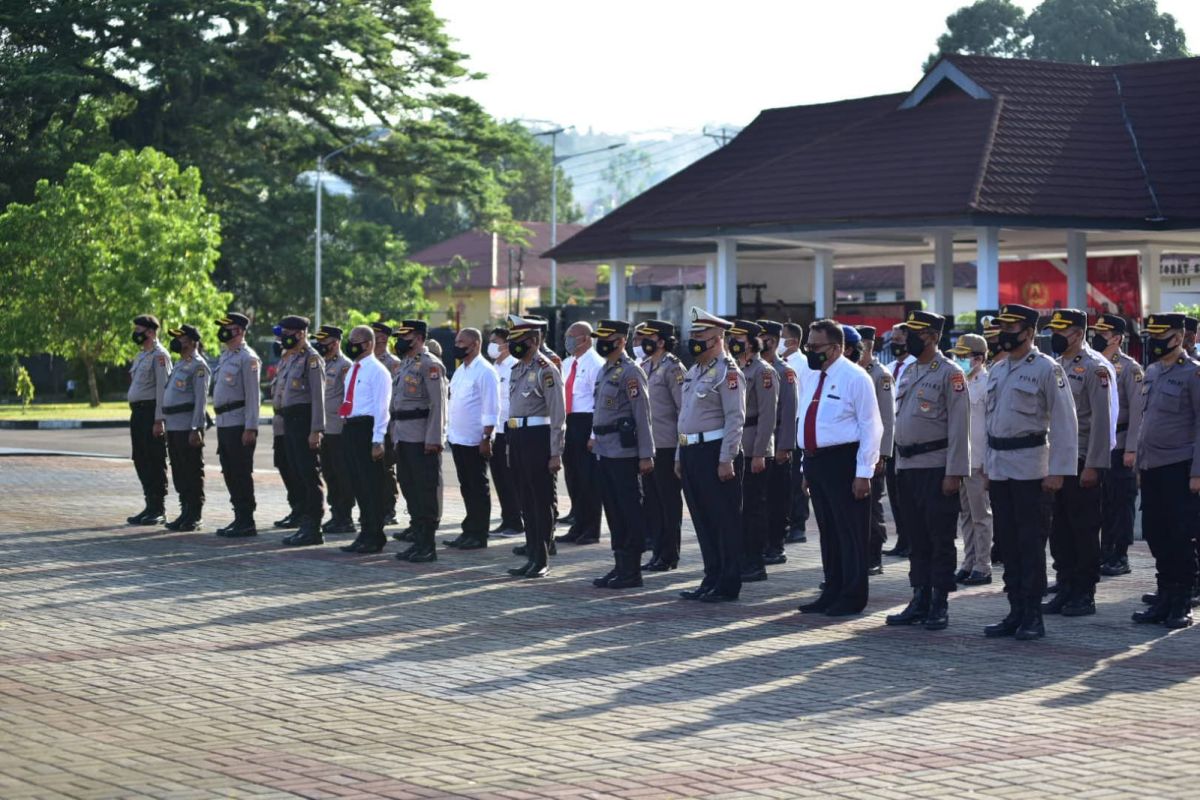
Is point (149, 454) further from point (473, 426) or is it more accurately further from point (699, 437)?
point (699, 437)

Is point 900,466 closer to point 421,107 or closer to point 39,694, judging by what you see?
point 39,694

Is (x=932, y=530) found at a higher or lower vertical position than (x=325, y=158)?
lower

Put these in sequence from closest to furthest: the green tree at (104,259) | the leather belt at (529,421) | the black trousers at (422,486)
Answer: the leather belt at (529,421)
the black trousers at (422,486)
the green tree at (104,259)

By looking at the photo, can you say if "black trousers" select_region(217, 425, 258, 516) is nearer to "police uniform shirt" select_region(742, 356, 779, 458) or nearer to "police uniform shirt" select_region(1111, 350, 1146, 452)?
"police uniform shirt" select_region(742, 356, 779, 458)

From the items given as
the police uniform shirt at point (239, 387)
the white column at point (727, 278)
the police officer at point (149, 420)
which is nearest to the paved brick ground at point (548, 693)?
the police uniform shirt at point (239, 387)

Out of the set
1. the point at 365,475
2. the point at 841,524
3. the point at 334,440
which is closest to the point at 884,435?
the point at 841,524

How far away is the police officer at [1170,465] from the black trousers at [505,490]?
6903 millimetres

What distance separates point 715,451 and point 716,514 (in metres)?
0.45

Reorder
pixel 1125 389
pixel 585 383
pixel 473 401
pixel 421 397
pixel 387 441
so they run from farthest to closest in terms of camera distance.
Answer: pixel 387 441, pixel 585 383, pixel 473 401, pixel 421 397, pixel 1125 389

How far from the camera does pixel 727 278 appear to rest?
3469 centimetres

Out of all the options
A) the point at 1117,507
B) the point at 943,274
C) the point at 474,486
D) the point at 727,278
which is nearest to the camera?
the point at 1117,507

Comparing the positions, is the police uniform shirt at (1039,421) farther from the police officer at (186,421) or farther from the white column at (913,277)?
the white column at (913,277)

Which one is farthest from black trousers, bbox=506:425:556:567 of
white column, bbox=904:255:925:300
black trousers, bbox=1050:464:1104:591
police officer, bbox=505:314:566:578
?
white column, bbox=904:255:925:300

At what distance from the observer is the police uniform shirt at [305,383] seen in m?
16.4
